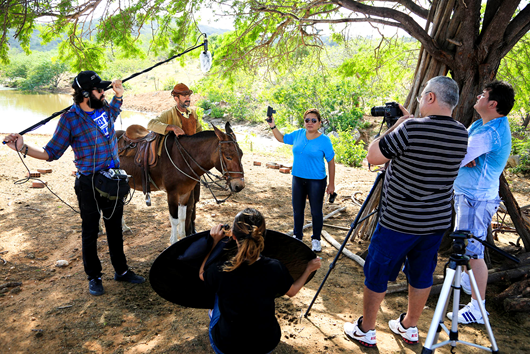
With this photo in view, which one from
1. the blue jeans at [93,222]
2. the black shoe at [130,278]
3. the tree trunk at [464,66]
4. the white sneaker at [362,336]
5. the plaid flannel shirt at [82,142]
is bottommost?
the black shoe at [130,278]

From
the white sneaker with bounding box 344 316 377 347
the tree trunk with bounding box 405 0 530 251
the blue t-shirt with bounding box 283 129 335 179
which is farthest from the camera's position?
the blue t-shirt with bounding box 283 129 335 179

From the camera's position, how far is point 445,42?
4.45 meters

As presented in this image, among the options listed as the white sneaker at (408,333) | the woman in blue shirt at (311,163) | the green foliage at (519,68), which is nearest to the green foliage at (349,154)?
the green foliage at (519,68)

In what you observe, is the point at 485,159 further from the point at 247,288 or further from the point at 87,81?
the point at 87,81

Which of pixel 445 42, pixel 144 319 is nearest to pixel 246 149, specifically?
pixel 445 42

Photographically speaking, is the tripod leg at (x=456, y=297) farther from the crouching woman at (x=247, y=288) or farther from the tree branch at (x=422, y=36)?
the tree branch at (x=422, y=36)

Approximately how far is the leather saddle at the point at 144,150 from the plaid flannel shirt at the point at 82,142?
4.33 feet

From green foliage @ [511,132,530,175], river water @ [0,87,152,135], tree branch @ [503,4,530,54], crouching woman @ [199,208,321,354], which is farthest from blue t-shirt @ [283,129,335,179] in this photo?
river water @ [0,87,152,135]

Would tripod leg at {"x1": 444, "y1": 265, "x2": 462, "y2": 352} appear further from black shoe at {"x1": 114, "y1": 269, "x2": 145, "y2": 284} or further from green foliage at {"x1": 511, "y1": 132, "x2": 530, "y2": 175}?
green foliage at {"x1": 511, "y1": 132, "x2": 530, "y2": 175}

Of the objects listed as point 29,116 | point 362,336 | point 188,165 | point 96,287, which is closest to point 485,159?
point 362,336

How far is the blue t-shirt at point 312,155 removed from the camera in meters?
4.38

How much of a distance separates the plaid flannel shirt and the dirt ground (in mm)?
1368

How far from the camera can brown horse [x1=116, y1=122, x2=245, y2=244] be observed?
4422 millimetres

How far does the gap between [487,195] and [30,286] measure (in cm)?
484
